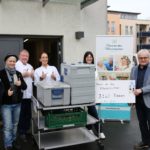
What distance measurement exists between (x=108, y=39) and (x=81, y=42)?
1.39m

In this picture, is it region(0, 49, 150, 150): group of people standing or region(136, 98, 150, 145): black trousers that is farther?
region(136, 98, 150, 145): black trousers

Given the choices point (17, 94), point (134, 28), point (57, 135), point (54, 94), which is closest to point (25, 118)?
point (57, 135)

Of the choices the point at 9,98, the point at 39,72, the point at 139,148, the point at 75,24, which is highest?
the point at 75,24

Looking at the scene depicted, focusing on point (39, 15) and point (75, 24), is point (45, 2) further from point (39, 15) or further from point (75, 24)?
point (75, 24)

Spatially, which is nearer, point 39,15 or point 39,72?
point 39,72

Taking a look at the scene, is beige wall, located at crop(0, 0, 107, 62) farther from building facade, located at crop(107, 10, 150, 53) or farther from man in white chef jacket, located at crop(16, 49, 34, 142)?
building facade, located at crop(107, 10, 150, 53)

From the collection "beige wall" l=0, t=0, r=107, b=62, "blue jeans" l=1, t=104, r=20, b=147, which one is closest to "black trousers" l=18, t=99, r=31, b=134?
"blue jeans" l=1, t=104, r=20, b=147

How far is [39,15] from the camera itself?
586cm

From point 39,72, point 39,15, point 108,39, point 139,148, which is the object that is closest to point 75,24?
point 39,15

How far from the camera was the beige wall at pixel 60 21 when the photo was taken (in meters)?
5.62

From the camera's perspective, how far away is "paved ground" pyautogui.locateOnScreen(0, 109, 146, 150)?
14.3 ft

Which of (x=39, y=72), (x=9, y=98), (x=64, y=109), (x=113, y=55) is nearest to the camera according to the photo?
(x=9, y=98)

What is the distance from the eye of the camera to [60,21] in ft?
20.0

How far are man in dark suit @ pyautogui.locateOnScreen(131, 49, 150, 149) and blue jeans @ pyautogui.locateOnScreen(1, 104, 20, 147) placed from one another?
6.05 ft
